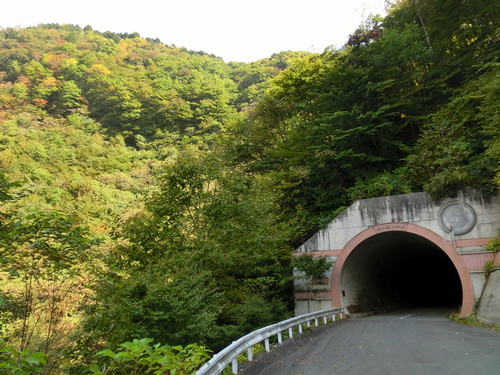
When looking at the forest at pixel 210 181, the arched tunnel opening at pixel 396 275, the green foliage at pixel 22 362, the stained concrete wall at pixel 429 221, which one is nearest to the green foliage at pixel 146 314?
the forest at pixel 210 181

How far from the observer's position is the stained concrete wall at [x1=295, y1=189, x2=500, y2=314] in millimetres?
12945

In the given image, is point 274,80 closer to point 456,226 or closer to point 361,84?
point 361,84

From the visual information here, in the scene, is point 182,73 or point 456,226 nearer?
point 456,226

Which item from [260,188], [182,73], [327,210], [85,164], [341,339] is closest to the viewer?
[341,339]

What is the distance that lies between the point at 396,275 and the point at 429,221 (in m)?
8.81

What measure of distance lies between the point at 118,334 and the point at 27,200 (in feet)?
70.2

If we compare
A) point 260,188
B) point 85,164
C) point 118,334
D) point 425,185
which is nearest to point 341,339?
point 118,334

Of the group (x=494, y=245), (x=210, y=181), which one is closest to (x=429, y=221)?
(x=494, y=245)

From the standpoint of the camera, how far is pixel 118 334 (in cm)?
626

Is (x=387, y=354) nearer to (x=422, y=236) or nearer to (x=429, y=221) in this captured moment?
(x=422, y=236)

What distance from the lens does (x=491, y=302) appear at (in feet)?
37.0

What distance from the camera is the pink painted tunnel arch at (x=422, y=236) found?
502 inches

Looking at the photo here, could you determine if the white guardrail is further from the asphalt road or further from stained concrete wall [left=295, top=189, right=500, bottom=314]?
stained concrete wall [left=295, top=189, right=500, bottom=314]

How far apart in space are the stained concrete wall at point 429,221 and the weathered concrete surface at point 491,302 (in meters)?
0.55
